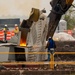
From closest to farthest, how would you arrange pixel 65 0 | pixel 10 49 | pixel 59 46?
pixel 10 49, pixel 65 0, pixel 59 46

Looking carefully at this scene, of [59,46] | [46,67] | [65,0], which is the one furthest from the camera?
[59,46]

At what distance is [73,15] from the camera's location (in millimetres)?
99312

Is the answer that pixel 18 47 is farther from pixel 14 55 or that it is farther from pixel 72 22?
pixel 72 22

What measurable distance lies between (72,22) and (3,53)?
→ 7935cm

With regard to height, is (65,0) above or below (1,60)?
above

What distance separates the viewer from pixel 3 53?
1816 cm

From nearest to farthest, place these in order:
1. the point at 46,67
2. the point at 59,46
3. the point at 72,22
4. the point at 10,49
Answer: the point at 46,67 → the point at 10,49 → the point at 59,46 → the point at 72,22

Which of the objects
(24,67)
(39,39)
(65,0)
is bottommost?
(24,67)

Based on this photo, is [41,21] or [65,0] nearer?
[41,21]

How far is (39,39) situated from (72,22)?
7744 cm

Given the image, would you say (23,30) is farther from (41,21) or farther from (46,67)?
(46,67)

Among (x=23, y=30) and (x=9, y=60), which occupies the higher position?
(x=23, y=30)

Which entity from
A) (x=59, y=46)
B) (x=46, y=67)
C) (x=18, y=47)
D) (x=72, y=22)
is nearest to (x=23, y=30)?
(x=18, y=47)

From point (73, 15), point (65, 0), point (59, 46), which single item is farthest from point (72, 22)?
point (65, 0)
